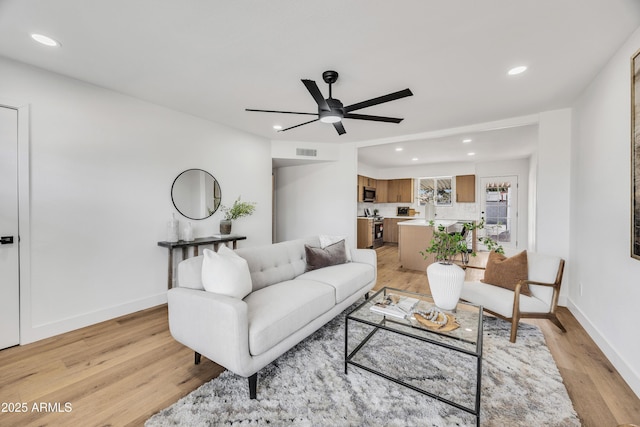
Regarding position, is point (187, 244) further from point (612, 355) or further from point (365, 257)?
point (612, 355)

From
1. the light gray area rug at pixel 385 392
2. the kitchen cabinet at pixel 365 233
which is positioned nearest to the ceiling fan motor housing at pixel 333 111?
the light gray area rug at pixel 385 392

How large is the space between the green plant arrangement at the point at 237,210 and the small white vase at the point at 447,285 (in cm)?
287

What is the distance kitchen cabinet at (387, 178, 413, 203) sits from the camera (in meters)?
8.11

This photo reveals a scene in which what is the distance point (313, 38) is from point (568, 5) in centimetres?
159

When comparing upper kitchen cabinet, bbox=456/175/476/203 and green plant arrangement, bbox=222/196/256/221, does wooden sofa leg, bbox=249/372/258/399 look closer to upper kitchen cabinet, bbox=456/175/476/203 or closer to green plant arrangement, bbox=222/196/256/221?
green plant arrangement, bbox=222/196/256/221

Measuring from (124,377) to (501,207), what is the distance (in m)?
8.31

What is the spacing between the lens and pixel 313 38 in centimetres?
193

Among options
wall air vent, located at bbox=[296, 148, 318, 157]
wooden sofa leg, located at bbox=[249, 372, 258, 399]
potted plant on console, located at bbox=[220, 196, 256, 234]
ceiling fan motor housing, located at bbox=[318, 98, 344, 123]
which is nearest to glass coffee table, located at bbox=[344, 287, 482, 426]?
wooden sofa leg, located at bbox=[249, 372, 258, 399]

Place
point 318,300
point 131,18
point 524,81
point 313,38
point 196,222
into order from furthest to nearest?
1. point 196,222
2. point 524,81
3. point 318,300
4. point 313,38
5. point 131,18

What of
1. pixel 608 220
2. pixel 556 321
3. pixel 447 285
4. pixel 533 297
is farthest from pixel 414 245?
pixel 447 285

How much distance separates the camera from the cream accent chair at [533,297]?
7.85ft

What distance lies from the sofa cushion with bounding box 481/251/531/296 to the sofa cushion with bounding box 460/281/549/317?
0.08m

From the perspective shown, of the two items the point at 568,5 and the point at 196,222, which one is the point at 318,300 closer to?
the point at 196,222

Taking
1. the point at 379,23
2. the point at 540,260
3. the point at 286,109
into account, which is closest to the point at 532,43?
the point at 379,23
